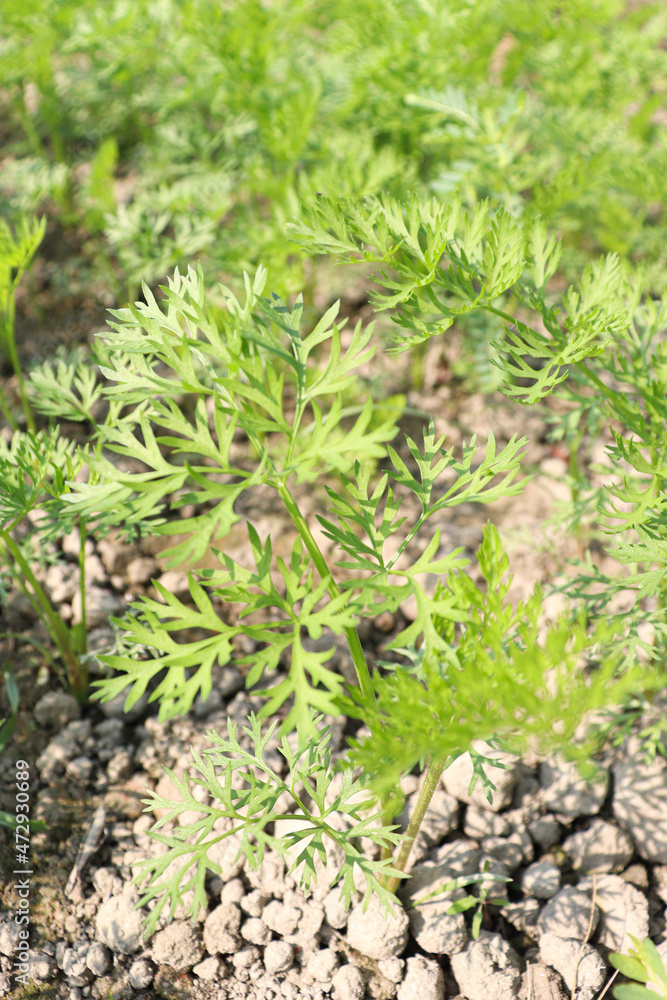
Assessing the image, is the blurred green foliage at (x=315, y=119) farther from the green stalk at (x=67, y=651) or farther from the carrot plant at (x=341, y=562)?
the green stalk at (x=67, y=651)

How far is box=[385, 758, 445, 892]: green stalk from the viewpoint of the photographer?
1289mm

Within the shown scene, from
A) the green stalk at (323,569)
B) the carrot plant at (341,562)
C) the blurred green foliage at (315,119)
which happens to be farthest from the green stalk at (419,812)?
the blurred green foliage at (315,119)

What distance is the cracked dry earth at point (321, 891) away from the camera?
1463mm

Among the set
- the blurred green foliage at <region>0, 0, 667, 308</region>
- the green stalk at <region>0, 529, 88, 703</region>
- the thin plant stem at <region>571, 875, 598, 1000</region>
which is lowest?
the thin plant stem at <region>571, 875, 598, 1000</region>

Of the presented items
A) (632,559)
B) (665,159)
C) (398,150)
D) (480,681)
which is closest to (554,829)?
(632,559)

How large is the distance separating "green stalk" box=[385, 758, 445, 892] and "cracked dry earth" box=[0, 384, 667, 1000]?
7 cm

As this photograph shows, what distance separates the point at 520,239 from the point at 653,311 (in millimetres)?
538

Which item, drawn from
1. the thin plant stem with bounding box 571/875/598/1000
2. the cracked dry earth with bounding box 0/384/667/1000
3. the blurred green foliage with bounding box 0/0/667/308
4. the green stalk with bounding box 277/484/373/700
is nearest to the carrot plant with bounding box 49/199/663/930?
the green stalk with bounding box 277/484/373/700

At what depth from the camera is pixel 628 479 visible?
154 cm

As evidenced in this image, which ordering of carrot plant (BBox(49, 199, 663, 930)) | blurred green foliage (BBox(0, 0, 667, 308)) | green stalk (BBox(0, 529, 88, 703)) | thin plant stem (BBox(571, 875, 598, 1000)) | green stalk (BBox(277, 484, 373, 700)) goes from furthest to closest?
blurred green foliage (BBox(0, 0, 667, 308)), green stalk (BBox(0, 529, 88, 703)), thin plant stem (BBox(571, 875, 598, 1000)), green stalk (BBox(277, 484, 373, 700)), carrot plant (BBox(49, 199, 663, 930))

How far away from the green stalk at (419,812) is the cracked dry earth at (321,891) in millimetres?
69

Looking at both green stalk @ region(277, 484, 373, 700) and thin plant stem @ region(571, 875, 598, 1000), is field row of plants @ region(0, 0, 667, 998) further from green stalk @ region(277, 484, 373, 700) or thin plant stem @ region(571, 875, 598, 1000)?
thin plant stem @ region(571, 875, 598, 1000)

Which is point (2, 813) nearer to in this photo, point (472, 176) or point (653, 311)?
point (653, 311)

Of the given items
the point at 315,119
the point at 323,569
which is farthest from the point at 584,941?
the point at 315,119
